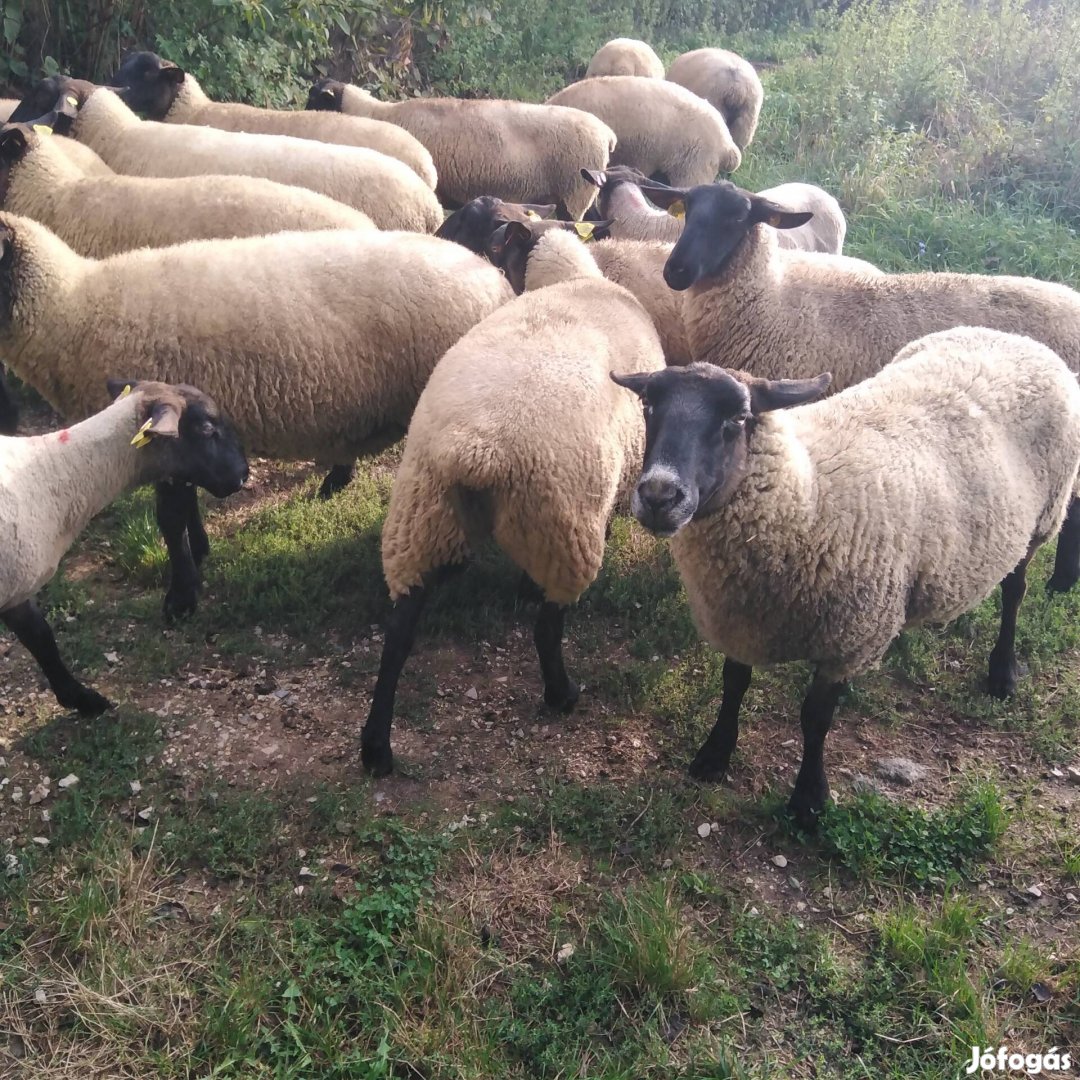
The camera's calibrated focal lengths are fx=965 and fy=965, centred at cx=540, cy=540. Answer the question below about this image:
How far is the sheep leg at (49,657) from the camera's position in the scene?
348 cm

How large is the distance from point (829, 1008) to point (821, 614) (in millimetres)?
1167

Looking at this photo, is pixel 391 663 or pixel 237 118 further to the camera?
pixel 237 118

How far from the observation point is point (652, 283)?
5480mm

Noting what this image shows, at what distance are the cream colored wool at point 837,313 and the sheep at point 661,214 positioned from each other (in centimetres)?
152

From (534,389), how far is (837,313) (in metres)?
2.27

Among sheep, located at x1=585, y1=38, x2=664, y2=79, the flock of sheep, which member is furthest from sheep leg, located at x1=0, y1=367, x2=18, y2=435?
sheep, located at x1=585, y1=38, x2=664, y2=79

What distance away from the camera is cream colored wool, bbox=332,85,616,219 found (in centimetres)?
783

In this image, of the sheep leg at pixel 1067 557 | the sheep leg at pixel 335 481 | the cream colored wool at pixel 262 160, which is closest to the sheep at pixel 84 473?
the sheep leg at pixel 335 481

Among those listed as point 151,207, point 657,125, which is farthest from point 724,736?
point 657,125

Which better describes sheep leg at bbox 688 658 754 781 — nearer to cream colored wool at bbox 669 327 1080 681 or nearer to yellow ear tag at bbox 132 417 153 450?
cream colored wool at bbox 669 327 1080 681

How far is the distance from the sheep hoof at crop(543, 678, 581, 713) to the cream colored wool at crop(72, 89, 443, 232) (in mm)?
3454

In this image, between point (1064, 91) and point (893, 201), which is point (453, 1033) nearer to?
point (893, 201)

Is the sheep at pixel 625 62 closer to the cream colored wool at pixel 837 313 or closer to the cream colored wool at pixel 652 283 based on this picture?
the cream colored wool at pixel 652 283

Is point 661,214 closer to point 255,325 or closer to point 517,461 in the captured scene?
point 255,325
